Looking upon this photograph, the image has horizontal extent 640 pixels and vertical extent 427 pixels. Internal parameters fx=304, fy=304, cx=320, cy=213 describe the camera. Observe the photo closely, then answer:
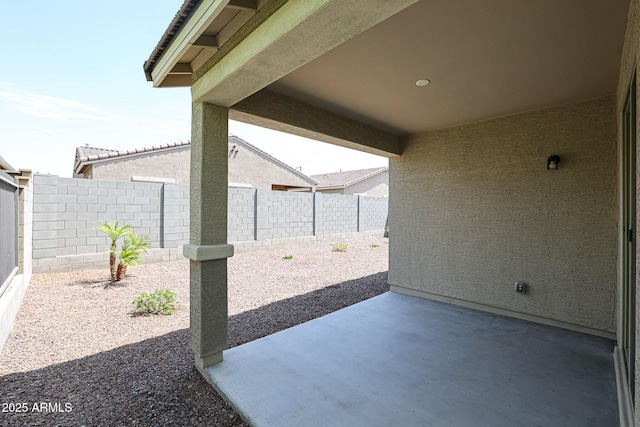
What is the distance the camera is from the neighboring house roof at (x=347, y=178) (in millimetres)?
22281

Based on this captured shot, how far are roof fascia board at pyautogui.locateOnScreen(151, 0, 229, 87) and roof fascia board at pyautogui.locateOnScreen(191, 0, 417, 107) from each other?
28 centimetres

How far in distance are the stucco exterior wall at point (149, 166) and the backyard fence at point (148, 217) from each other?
404 cm

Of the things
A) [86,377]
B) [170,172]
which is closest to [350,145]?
[86,377]

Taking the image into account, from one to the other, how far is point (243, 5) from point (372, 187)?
22.3m

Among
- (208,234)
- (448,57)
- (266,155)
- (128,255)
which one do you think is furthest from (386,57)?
(266,155)

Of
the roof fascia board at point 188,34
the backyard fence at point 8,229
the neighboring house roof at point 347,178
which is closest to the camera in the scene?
the roof fascia board at point 188,34

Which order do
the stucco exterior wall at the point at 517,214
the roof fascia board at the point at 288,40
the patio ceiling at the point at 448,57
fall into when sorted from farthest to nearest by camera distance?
1. the stucco exterior wall at the point at 517,214
2. the patio ceiling at the point at 448,57
3. the roof fascia board at the point at 288,40

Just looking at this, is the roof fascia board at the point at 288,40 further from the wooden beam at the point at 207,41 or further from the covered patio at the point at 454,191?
the wooden beam at the point at 207,41

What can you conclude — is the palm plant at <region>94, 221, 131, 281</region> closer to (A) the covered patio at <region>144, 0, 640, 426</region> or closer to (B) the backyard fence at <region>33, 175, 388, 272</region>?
(B) the backyard fence at <region>33, 175, 388, 272</region>

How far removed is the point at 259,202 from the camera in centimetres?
1093

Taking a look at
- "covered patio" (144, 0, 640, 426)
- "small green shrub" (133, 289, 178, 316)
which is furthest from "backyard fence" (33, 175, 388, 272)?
"covered patio" (144, 0, 640, 426)

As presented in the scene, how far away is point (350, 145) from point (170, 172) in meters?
11.6

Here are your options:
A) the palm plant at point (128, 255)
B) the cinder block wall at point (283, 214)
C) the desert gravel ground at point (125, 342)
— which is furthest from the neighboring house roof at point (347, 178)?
the palm plant at point (128, 255)

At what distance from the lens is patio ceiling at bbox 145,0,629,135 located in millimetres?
2100
